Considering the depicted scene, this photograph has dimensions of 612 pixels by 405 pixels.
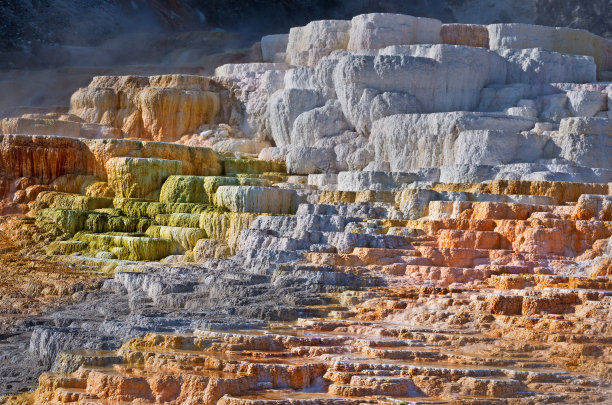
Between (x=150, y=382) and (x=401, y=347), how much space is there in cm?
243

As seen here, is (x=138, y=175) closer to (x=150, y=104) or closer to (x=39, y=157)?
(x=39, y=157)

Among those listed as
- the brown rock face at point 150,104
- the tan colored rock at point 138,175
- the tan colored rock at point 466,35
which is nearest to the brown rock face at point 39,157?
the tan colored rock at point 138,175

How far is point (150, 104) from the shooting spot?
2462cm

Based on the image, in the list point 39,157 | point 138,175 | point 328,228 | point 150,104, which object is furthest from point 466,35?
point 328,228

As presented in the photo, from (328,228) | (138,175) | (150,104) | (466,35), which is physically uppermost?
(466,35)

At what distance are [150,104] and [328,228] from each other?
10.2 meters

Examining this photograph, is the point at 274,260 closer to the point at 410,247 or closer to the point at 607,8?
the point at 410,247

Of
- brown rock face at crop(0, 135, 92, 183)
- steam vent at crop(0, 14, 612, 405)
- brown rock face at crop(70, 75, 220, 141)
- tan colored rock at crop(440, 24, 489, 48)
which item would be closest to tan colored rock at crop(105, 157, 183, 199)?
steam vent at crop(0, 14, 612, 405)

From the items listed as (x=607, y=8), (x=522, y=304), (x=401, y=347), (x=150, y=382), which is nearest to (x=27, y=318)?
(x=150, y=382)

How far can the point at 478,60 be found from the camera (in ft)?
73.3

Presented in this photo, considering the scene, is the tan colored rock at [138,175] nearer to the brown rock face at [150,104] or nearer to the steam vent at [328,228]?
the steam vent at [328,228]

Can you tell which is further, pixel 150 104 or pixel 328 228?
pixel 150 104

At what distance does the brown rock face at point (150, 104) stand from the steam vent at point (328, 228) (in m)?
0.05

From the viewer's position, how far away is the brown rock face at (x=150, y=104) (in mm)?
24609
